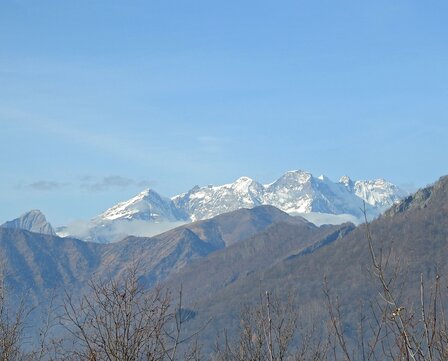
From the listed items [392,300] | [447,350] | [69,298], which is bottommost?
[447,350]

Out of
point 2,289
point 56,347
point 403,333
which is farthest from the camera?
point 2,289

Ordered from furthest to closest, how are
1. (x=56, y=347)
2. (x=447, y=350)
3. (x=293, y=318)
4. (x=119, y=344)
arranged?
(x=293, y=318)
(x=56, y=347)
(x=119, y=344)
(x=447, y=350)

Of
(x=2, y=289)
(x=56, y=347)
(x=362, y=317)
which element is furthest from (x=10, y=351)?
(x=362, y=317)

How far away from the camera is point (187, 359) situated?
2470 centimetres

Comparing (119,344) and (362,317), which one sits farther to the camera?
(362,317)

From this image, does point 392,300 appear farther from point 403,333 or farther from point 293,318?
point 293,318

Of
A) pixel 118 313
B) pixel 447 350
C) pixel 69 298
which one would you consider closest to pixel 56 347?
pixel 69 298

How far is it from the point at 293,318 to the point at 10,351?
10.2 meters

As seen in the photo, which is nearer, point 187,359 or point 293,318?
point 187,359

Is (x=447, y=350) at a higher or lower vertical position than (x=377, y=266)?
lower

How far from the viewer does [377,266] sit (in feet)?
48.1

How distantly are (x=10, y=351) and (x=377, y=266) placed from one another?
57.1ft

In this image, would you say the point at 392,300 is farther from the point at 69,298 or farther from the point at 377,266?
the point at 69,298

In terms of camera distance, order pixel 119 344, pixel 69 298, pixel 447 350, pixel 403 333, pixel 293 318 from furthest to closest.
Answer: pixel 293 318
pixel 69 298
pixel 119 344
pixel 447 350
pixel 403 333
